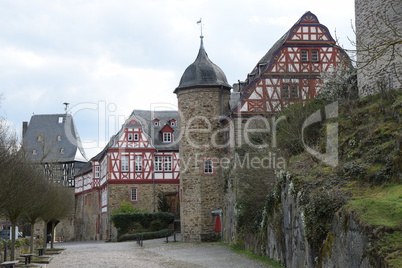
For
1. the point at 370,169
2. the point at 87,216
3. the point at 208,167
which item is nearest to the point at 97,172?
the point at 87,216

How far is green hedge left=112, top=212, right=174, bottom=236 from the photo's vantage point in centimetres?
3491

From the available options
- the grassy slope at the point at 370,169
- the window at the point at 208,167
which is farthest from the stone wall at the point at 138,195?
the grassy slope at the point at 370,169

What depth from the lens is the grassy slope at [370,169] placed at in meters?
8.65

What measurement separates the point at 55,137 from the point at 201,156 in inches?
1244

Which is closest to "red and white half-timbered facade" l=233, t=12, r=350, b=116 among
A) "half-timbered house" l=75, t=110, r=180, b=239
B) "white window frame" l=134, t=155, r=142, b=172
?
"half-timbered house" l=75, t=110, r=180, b=239

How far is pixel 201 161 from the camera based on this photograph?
27781mm

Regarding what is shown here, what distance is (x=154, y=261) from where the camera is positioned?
18047 millimetres

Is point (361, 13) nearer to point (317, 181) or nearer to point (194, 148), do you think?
point (317, 181)

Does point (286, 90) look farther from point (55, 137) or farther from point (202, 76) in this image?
point (55, 137)

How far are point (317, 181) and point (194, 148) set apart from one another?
15.1 metres

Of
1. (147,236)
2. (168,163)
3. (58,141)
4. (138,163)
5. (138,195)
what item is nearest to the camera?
(147,236)

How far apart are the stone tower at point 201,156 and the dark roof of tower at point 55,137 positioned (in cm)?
→ 2682

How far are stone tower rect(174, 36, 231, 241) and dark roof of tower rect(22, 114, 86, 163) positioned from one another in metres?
26.8

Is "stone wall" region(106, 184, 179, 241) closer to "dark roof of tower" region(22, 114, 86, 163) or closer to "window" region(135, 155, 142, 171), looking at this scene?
"window" region(135, 155, 142, 171)
